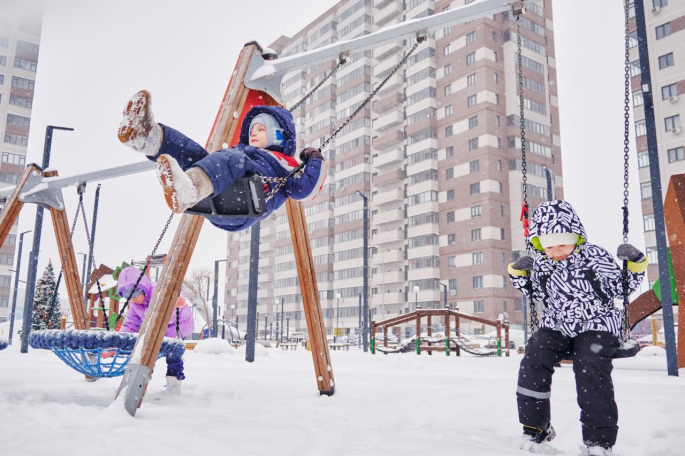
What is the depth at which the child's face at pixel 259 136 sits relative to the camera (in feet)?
12.4

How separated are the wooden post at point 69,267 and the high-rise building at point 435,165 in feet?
108

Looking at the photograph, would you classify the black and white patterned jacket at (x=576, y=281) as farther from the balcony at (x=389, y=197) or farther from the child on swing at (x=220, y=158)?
the balcony at (x=389, y=197)

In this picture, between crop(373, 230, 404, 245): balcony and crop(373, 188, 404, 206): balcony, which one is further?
crop(373, 188, 404, 206): balcony

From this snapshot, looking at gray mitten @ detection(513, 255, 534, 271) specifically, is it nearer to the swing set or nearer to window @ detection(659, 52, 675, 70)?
the swing set

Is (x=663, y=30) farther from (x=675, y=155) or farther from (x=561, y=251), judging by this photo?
(x=561, y=251)

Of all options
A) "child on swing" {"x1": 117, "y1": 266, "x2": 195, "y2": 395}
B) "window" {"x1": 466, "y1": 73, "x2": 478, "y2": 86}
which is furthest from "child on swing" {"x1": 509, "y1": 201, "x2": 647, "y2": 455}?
"window" {"x1": 466, "y1": 73, "x2": 478, "y2": 86}

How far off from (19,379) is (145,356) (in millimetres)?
3579

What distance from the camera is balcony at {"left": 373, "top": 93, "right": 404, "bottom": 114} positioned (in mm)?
53562

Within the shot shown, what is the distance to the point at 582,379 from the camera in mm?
2734

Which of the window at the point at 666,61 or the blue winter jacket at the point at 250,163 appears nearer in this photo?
the blue winter jacket at the point at 250,163

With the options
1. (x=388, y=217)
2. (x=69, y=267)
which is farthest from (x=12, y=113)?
(x=69, y=267)

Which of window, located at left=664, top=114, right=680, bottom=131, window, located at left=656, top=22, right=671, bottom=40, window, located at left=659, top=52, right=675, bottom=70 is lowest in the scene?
Result: window, located at left=664, top=114, right=680, bottom=131

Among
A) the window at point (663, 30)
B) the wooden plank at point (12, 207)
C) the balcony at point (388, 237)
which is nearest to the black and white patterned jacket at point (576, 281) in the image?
the wooden plank at point (12, 207)

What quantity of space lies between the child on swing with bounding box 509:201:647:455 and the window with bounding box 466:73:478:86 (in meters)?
46.7
